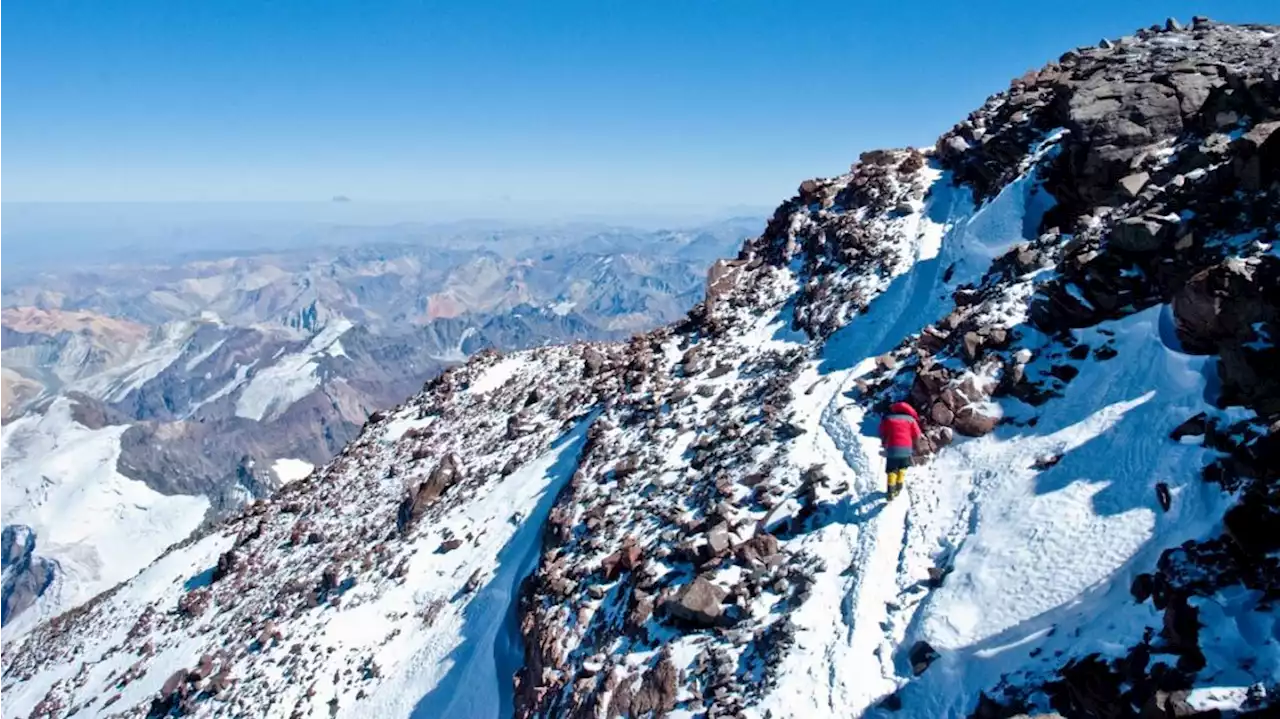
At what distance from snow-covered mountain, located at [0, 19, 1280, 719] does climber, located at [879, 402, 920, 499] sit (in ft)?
1.44

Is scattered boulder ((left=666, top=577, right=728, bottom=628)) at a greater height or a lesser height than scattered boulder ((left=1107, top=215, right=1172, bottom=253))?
lesser

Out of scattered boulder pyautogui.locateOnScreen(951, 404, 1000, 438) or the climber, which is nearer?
the climber

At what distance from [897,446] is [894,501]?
4.10 feet

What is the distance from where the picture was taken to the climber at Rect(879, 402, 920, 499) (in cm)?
1410

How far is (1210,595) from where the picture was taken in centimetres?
905

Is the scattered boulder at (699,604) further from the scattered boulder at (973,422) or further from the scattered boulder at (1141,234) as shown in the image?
the scattered boulder at (1141,234)

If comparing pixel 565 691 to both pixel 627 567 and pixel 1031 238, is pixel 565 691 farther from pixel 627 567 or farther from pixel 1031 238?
pixel 1031 238

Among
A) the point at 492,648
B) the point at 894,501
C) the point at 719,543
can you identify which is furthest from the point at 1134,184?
the point at 492,648

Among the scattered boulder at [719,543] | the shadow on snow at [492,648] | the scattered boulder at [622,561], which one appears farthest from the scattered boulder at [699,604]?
the shadow on snow at [492,648]

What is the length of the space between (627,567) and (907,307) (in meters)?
12.4

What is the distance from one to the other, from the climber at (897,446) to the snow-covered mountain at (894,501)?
44 centimetres

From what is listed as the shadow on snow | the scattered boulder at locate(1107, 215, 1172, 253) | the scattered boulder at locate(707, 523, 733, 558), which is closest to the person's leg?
the scattered boulder at locate(707, 523, 733, 558)

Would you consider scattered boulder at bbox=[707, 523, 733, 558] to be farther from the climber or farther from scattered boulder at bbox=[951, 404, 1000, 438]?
scattered boulder at bbox=[951, 404, 1000, 438]

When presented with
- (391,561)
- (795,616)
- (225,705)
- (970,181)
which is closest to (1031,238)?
(970,181)
